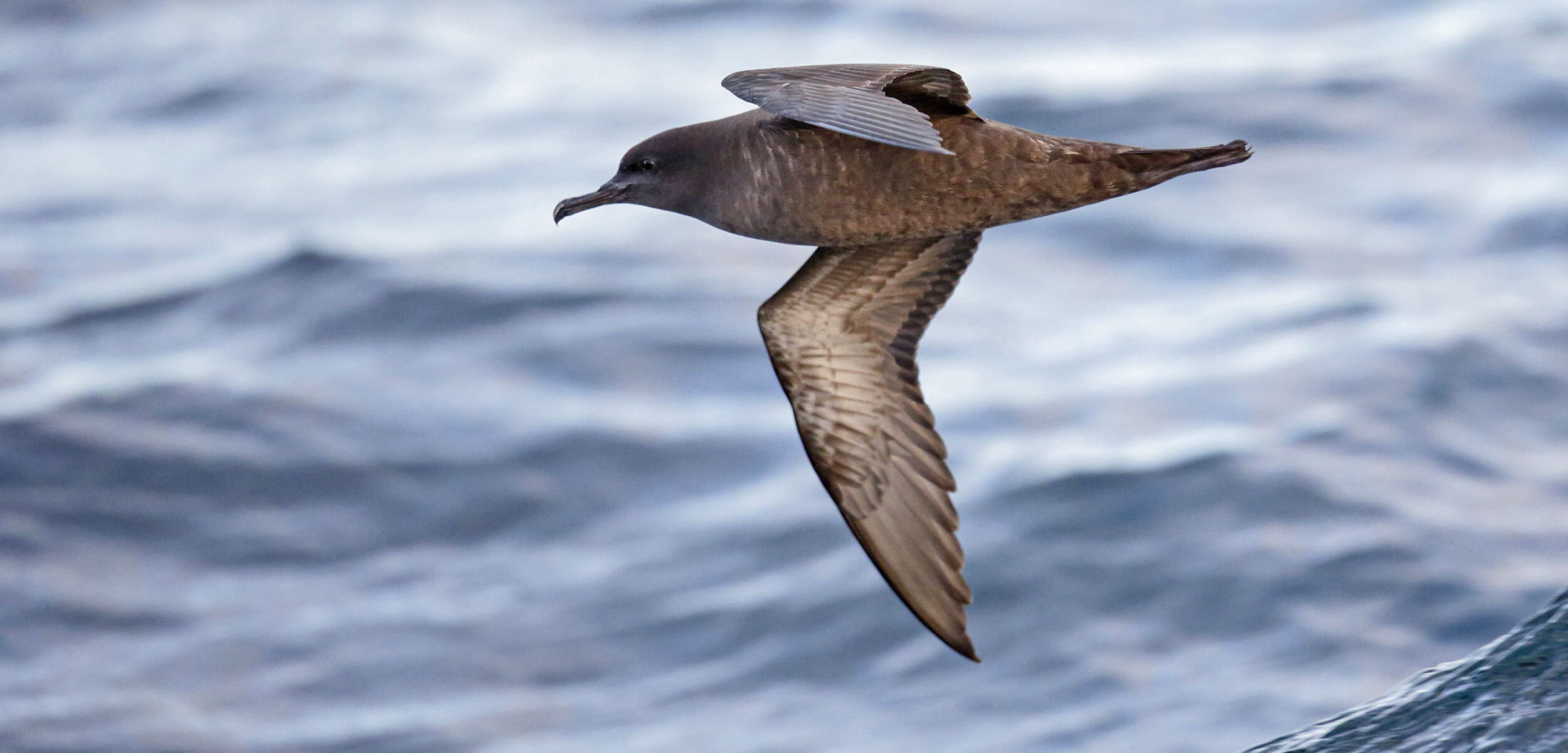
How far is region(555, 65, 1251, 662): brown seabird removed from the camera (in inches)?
221

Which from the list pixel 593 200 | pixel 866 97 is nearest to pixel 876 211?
pixel 866 97

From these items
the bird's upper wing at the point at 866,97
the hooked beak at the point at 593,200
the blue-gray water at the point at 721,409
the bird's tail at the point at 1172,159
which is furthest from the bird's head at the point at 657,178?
the blue-gray water at the point at 721,409

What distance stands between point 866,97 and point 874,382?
1841mm

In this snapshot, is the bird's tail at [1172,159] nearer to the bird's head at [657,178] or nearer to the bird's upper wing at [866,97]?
the bird's upper wing at [866,97]

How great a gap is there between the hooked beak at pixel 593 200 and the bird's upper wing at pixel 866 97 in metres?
0.67

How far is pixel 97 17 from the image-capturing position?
2391 centimetres

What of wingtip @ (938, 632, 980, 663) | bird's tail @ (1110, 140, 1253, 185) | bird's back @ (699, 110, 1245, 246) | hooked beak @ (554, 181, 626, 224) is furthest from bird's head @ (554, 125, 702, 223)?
wingtip @ (938, 632, 980, 663)

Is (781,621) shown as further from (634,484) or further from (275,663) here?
(275,663)

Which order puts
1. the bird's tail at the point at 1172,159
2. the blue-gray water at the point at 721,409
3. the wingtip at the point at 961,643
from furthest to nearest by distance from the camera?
the blue-gray water at the point at 721,409 < the wingtip at the point at 961,643 < the bird's tail at the point at 1172,159

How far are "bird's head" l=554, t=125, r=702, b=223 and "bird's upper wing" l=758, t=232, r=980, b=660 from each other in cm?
81

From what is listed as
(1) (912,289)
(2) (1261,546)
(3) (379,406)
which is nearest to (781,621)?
(2) (1261,546)

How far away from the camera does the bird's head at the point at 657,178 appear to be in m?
6.05

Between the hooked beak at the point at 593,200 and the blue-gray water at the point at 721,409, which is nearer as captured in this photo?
the hooked beak at the point at 593,200

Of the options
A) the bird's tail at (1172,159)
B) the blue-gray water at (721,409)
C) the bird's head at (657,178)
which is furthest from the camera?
the blue-gray water at (721,409)
